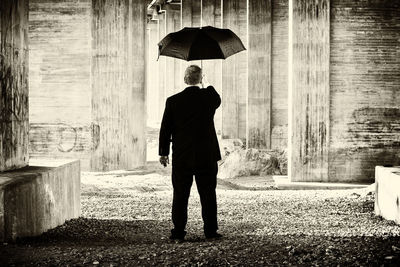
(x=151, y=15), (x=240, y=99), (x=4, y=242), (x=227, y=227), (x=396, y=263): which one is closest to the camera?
(x=396, y=263)

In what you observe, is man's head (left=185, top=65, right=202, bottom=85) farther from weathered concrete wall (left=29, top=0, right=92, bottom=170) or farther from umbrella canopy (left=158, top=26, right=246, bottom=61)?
weathered concrete wall (left=29, top=0, right=92, bottom=170)

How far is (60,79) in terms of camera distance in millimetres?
16031

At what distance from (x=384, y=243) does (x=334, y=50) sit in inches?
313

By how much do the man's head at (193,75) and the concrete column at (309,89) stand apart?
24.8ft

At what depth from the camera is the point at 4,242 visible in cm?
598

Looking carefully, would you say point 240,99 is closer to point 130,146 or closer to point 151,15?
point 130,146

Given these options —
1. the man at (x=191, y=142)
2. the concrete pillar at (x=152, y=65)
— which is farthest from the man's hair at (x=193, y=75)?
the concrete pillar at (x=152, y=65)

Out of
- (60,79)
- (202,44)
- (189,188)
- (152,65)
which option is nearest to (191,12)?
(152,65)

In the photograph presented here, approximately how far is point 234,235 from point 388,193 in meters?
2.52

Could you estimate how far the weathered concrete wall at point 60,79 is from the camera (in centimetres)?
1592

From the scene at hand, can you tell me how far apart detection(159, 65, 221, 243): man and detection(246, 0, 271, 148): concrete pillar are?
699 inches

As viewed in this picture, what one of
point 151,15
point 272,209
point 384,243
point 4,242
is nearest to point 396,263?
point 384,243

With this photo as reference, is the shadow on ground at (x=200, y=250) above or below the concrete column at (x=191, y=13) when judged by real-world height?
below

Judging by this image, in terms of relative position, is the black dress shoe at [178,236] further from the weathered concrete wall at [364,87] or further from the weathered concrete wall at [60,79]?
the weathered concrete wall at [60,79]
